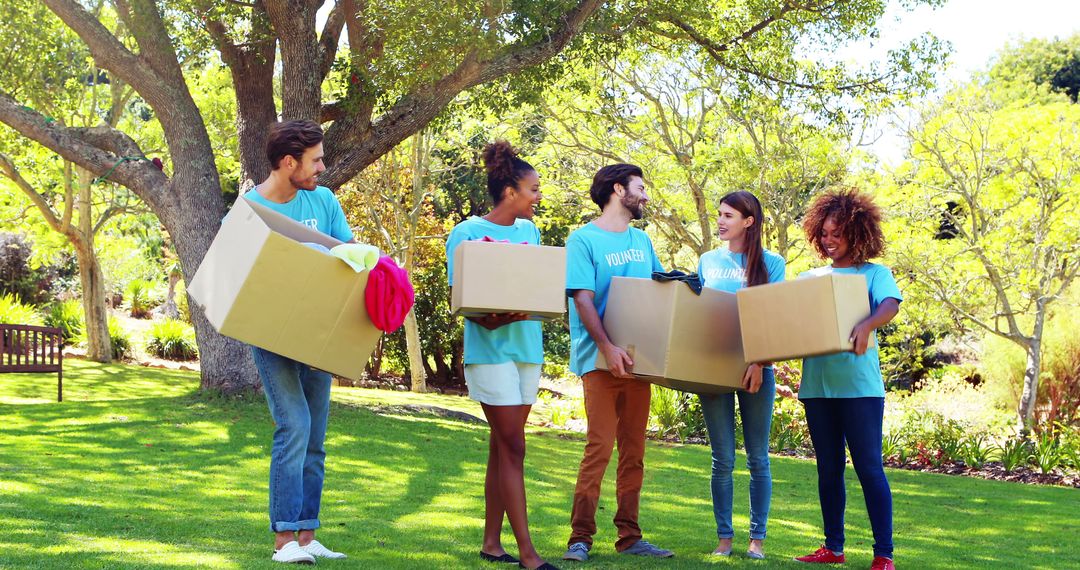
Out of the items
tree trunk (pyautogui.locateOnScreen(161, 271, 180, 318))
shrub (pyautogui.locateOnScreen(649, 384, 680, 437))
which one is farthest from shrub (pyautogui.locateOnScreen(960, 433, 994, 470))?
tree trunk (pyautogui.locateOnScreen(161, 271, 180, 318))

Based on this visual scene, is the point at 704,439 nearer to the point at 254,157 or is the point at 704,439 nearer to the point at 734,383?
the point at 254,157

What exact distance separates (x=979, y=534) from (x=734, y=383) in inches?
122

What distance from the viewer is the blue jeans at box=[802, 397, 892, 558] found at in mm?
4539

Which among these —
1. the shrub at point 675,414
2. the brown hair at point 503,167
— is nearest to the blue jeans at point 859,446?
the brown hair at point 503,167

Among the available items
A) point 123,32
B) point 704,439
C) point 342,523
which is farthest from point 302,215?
point 123,32

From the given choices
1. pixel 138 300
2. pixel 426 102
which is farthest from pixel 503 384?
pixel 138 300

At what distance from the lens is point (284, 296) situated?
3861 millimetres

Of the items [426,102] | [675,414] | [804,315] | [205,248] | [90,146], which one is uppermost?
[426,102]

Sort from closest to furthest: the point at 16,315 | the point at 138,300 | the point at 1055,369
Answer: the point at 1055,369 < the point at 16,315 < the point at 138,300

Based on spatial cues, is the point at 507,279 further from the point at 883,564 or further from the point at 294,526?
the point at 883,564

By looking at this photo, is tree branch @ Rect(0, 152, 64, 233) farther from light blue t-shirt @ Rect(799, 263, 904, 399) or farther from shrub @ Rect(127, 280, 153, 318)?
light blue t-shirt @ Rect(799, 263, 904, 399)

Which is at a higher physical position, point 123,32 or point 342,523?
point 123,32

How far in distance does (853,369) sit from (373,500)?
338 cm

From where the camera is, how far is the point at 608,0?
38.0 ft
